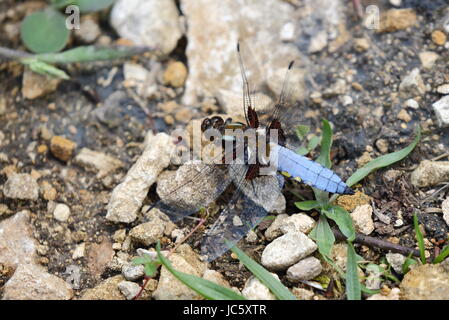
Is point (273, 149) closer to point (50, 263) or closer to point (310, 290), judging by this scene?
point (310, 290)

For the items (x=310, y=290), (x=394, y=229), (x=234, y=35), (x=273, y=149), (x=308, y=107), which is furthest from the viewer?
(x=234, y=35)

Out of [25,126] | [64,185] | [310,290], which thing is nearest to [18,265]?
[64,185]

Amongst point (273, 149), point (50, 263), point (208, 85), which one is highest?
point (208, 85)

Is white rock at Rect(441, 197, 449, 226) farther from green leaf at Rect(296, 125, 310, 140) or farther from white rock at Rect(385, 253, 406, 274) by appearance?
green leaf at Rect(296, 125, 310, 140)

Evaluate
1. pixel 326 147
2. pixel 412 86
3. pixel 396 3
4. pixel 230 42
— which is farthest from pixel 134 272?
pixel 396 3

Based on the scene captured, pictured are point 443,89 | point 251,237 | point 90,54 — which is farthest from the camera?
point 90,54

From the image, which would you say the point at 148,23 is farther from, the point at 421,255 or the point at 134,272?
the point at 421,255

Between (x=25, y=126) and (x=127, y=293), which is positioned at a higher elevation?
(x=25, y=126)

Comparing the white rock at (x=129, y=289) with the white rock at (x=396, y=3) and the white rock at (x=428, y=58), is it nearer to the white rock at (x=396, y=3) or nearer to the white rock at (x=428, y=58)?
the white rock at (x=428, y=58)
